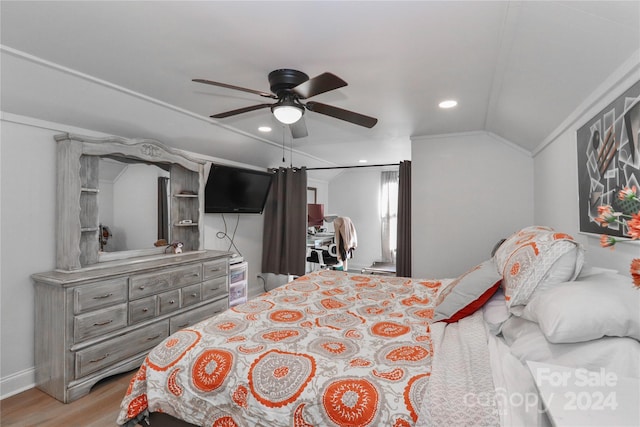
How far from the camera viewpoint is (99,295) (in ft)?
8.25

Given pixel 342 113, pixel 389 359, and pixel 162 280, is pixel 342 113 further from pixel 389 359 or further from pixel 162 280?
pixel 162 280

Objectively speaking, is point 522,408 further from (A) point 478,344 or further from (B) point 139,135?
(B) point 139,135

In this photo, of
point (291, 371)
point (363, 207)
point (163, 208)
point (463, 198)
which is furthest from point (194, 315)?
point (363, 207)

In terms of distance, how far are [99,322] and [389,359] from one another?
2303 millimetres

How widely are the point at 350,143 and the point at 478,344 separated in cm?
356

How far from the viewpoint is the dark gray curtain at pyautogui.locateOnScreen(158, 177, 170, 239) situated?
3.52 metres

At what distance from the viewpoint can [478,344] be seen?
1.48m

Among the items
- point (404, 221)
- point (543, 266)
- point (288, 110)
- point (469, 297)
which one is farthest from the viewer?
point (404, 221)

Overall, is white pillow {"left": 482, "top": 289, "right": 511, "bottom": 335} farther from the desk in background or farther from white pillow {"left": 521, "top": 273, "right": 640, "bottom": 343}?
the desk in background

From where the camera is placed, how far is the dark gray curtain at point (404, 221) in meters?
4.25

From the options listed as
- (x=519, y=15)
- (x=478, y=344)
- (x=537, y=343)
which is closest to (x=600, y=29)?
(x=519, y=15)

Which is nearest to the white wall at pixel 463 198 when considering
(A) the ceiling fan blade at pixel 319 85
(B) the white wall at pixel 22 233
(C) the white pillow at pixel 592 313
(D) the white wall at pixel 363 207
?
(A) the ceiling fan blade at pixel 319 85

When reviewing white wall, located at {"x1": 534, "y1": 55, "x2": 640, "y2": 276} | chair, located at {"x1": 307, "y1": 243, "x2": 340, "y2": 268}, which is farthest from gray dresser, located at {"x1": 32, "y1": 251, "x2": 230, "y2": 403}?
white wall, located at {"x1": 534, "y1": 55, "x2": 640, "y2": 276}

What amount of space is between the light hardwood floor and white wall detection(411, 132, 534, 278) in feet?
10.9
